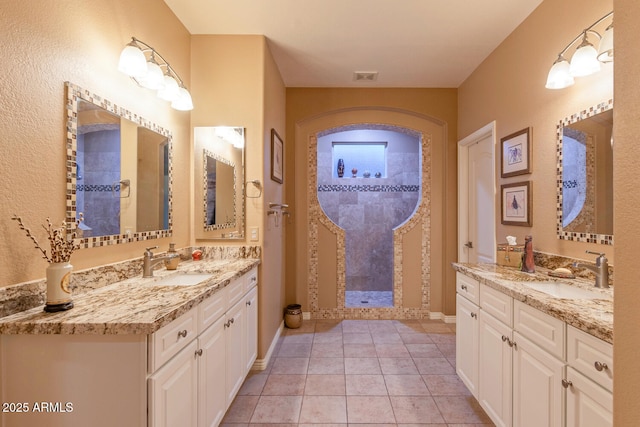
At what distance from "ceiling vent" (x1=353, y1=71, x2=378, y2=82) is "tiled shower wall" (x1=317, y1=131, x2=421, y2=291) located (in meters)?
1.69

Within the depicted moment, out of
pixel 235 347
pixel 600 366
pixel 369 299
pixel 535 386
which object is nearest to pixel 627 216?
pixel 600 366

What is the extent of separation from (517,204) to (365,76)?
201 centimetres

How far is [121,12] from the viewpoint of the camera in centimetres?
172

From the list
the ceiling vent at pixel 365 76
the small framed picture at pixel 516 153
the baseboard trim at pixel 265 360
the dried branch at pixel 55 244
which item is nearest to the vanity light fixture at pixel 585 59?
the small framed picture at pixel 516 153

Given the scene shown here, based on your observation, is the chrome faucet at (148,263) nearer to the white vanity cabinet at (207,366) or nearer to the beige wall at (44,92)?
the beige wall at (44,92)

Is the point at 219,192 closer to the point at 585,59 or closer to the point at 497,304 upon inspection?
the point at 497,304

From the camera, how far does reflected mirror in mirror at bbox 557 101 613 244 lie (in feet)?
5.25

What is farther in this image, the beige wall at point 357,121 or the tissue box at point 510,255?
the beige wall at point 357,121

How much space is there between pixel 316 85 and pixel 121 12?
214cm

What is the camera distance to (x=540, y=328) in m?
1.31

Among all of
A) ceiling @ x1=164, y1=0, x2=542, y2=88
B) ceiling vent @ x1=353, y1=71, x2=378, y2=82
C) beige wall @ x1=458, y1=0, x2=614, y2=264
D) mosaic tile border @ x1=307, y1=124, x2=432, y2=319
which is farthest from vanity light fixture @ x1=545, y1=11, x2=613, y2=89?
mosaic tile border @ x1=307, y1=124, x2=432, y2=319

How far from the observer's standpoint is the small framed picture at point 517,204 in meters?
2.21

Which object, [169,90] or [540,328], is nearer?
[540,328]

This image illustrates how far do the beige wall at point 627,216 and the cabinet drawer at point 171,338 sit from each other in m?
1.32
